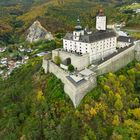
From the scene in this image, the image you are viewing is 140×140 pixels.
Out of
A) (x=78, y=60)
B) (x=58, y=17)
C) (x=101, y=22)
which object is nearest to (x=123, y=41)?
(x=101, y=22)

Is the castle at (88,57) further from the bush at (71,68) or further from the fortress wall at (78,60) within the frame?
the bush at (71,68)

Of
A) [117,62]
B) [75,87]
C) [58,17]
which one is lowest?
[58,17]

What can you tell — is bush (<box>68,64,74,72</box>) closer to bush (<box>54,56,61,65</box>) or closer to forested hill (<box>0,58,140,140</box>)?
forested hill (<box>0,58,140,140</box>)

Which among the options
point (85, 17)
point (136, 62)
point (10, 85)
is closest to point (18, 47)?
point (85, 17)

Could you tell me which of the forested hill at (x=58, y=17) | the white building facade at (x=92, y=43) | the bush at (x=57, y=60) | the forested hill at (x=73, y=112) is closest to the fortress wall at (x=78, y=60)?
the white building facade at (x=92, y=43)

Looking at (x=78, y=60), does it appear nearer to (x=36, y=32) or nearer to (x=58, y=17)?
(x=36, y=32)
